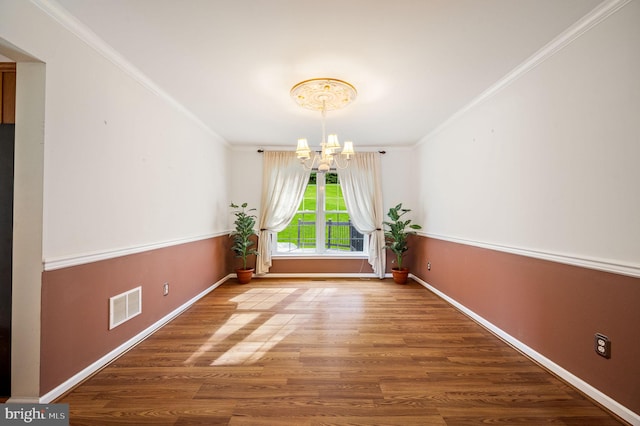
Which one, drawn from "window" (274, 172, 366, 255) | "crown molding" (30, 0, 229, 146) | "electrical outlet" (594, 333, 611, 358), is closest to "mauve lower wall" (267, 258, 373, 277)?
"window" (274, 172, 366, 255)

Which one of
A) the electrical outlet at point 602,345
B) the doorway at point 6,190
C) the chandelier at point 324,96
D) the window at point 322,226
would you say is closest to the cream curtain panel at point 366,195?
the window at point 322,226

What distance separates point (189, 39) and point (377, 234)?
4220 millimetres

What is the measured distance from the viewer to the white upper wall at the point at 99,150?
5.85ft

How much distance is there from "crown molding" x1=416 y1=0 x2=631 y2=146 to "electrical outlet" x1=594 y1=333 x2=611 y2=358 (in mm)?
2125

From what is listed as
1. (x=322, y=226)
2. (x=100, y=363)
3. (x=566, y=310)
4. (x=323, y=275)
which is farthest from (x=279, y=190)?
(x=566, y=310)

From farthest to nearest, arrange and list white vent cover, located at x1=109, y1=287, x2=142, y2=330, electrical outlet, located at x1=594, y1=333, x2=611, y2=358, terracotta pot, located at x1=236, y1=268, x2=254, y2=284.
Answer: terracotta pot, located at x1=236, y1=268, x2=254, y2=284 → white vent cover, located at x1=109, y1=287, x2=142, y2=330 → electrical outlet, located at x1=594, y1=333, x2=611, y2=358

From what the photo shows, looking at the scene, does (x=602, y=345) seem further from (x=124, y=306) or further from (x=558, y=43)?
Result: (x=124, y=306)

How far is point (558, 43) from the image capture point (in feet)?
6.93

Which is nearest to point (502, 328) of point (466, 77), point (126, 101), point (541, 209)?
point (541, 209)

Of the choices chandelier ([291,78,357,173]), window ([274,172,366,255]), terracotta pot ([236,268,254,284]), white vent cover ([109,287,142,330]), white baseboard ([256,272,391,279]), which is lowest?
white baseboard ([256,272,391,279])

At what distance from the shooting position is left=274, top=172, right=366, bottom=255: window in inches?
218

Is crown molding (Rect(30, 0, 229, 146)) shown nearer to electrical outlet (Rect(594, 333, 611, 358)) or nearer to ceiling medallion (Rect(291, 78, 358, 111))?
ceiling medallion (Rect(291, 78, 358, 111))

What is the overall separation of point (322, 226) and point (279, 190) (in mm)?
1135

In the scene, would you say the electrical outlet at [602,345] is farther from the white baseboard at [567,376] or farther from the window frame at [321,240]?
the window frame at [321,240]
